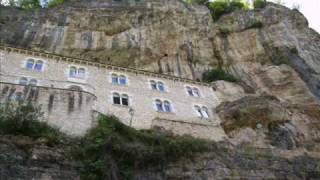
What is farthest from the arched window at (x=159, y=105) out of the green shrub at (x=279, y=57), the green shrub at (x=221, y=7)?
the green shrub at (x=221, y=7)

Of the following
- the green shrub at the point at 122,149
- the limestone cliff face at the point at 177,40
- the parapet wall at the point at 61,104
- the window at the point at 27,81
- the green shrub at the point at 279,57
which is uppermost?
the limestone cliff face at the point at 177,40

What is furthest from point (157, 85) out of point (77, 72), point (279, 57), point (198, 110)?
point (279, 57)

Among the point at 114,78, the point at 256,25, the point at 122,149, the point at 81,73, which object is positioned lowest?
the point at 122,149

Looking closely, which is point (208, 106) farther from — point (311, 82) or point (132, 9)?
point (132, 9)

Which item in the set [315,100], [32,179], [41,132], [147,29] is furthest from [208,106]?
[32,179]

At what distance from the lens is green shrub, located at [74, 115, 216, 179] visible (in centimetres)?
1797

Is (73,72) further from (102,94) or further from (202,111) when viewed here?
(202,111)

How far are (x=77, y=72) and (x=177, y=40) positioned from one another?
39.1ft

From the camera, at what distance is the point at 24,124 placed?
18859mm

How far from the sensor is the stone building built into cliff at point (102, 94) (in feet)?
71.6

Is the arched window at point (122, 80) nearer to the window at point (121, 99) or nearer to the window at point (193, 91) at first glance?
the window at point (121, 99)

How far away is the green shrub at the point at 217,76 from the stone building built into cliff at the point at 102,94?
3.42 metres

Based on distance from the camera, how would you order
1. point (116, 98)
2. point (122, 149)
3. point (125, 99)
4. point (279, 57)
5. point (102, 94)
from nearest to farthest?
point (122, 149)
point (102, 94)
point (116, 98)
point (125, 99)
point (279, 57)

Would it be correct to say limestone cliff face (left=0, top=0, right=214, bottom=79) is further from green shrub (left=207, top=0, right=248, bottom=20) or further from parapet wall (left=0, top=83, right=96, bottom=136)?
parapet wall (left=0, top=83, right=96, bottom=136)
